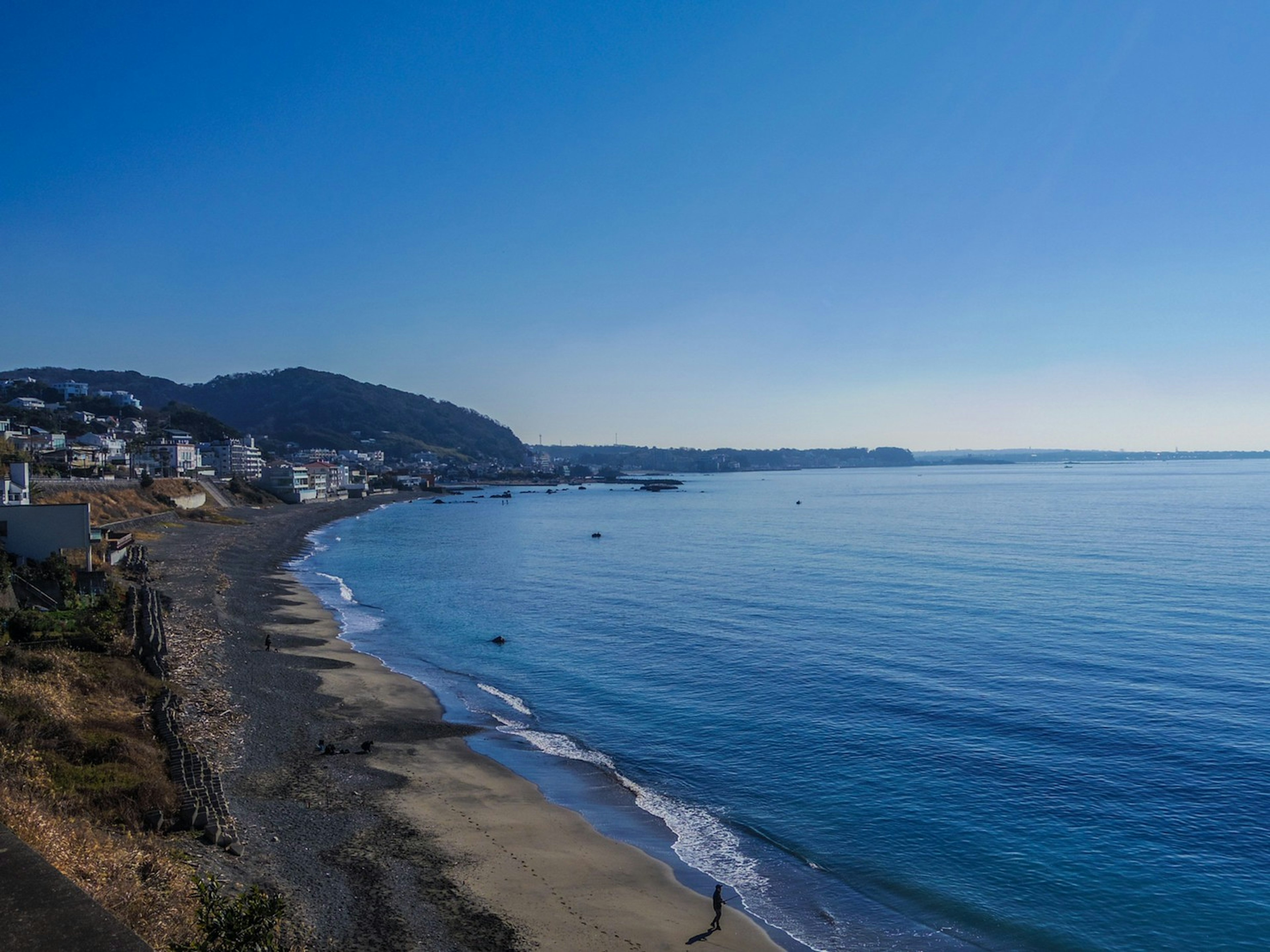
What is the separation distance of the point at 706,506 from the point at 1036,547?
9148 cm

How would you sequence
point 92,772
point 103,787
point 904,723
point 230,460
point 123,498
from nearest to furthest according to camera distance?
point 103,787 → point 92,772 → point 904,723 → point 123,498 → point 230,460

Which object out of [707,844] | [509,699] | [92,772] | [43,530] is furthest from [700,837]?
[43,530]

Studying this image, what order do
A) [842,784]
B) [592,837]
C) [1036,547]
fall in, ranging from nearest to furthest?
[592,837] → [842,784] → [1036,547]

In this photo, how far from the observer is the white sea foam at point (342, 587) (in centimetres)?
6109

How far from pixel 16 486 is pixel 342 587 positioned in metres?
24.2

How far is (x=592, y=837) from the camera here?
71.1 ft

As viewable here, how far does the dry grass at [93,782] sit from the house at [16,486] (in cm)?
3541

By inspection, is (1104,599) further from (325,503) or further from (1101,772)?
(325,503)

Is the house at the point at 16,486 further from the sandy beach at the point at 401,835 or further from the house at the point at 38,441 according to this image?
the house at the point at 38,441

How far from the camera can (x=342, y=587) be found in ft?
217

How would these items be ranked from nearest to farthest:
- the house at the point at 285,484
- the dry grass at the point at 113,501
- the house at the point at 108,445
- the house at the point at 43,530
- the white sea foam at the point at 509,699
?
the white sea foam at the point at 509,699
the house at the point at 43,530
the dry grass at the point at 113,501
the house at the point at 108,445
the house at the point at 285,484

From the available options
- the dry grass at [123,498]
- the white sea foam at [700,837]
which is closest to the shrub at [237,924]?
the white sea foam at [700,837]

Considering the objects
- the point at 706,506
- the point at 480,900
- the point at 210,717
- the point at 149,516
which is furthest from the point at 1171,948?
the point at 706,506

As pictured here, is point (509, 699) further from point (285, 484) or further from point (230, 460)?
point (230, 460)
